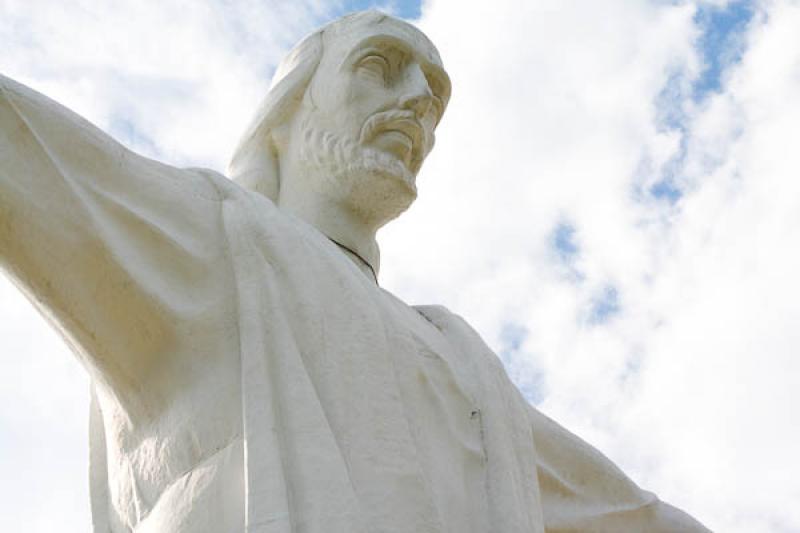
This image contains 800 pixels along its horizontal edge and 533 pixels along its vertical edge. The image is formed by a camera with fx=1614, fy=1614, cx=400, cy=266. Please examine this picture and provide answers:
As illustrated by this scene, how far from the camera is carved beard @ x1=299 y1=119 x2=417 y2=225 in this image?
6.58 meters

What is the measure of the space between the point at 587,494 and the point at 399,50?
6.70 feet

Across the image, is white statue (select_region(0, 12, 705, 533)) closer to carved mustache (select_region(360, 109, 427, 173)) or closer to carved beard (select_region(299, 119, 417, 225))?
carved beard (select_region(299, 119, 417, 225))

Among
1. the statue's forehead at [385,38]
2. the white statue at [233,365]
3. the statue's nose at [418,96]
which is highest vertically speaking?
the statue's forehead at [385,38]

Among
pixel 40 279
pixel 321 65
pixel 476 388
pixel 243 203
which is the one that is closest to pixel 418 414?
pixel 476 388

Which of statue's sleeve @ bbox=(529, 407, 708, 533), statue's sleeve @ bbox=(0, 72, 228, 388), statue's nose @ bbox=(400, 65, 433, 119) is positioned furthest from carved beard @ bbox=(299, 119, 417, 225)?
statue's sleeve @ bbox=(0, 72, 228, 388)

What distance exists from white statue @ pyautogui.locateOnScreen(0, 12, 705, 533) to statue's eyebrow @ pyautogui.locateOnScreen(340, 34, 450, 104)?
1.06 metres

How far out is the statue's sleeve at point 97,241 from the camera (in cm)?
500

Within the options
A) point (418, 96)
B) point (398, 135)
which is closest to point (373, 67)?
point (418, 96)

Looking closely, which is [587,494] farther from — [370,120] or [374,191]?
[370,120]

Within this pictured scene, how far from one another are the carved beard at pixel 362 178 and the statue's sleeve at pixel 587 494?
3.41 feet

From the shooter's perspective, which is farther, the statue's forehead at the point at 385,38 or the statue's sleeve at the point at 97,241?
the statue's forehead at the point at 385,38

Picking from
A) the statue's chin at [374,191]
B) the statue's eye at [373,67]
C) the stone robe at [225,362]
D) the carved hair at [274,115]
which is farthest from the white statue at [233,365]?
the statue's eye at [373,67]

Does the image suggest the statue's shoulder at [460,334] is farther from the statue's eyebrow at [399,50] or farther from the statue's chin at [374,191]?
the statue's eyebrow at [399,50]

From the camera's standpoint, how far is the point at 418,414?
18.1 feet
